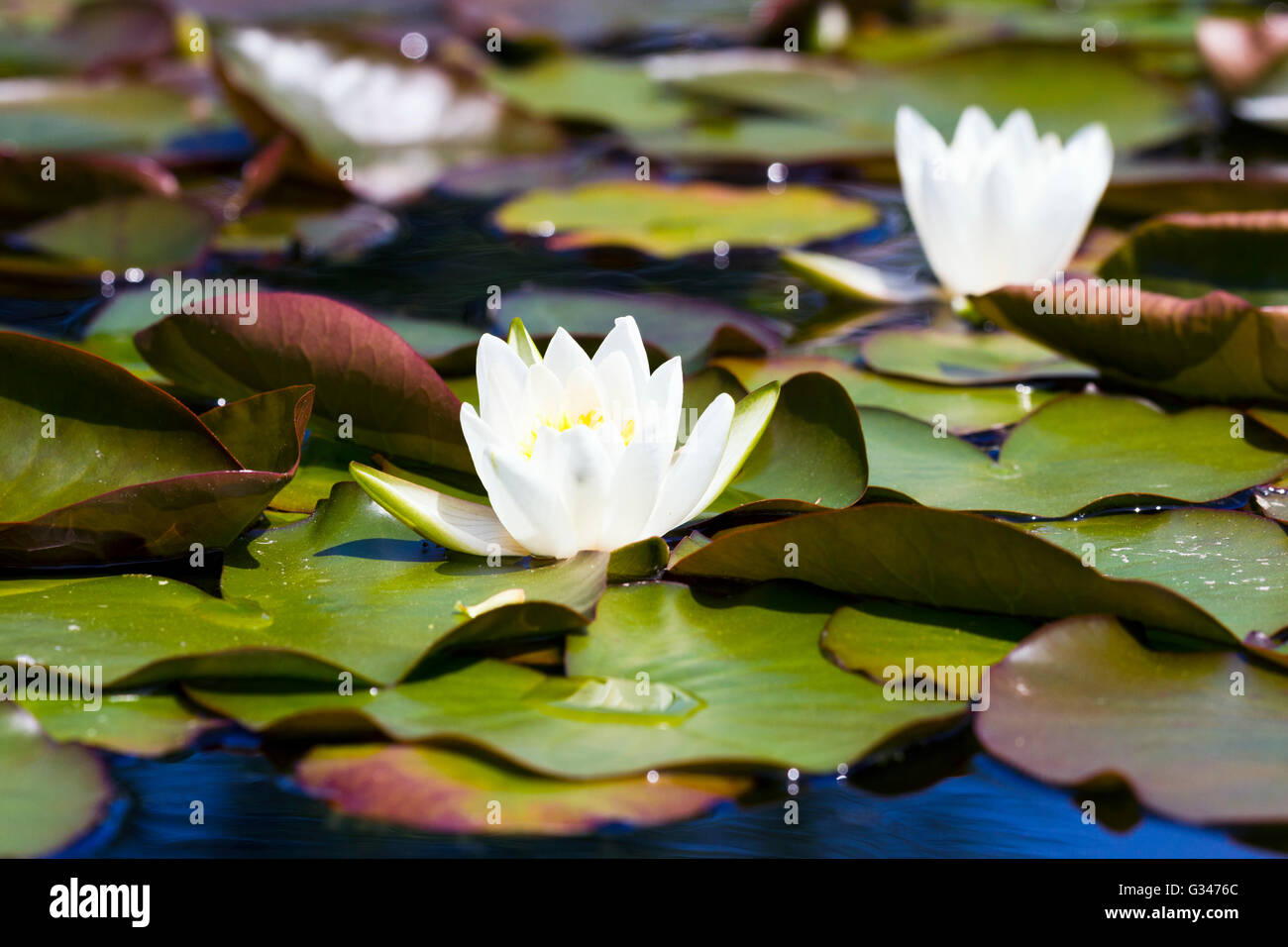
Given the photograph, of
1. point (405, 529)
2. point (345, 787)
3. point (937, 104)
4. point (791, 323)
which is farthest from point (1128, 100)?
point (345, 787)

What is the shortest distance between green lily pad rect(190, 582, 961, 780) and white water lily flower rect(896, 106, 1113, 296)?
123 cm

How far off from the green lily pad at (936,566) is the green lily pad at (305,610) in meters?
0.21

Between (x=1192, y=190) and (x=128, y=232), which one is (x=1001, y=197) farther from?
(x=128, y=232)

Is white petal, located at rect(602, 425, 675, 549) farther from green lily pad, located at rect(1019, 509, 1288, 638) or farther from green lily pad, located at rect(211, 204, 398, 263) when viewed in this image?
green lily pad, located at rect(211, 204, 398, 263)

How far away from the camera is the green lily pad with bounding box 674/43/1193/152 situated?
3840 mm

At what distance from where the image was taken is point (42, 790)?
1295 millimetres

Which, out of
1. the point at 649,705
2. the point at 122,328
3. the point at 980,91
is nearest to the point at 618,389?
the point at 649,705

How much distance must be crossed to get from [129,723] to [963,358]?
1.59 meters

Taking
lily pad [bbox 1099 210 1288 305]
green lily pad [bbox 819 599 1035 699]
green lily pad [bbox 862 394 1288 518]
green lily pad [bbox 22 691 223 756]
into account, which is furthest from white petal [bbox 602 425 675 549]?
lily pad [bbox 1099 210 1288 305]

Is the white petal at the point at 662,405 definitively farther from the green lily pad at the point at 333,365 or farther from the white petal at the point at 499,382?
the green lily pad at the point at 333,365

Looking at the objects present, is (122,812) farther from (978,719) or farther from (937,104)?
(937,104)

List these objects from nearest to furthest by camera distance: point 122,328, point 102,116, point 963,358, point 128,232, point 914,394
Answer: point 914,394
point 963,358
point 122,328
point 128,232
point 102,116

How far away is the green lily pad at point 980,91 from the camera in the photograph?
3.84 m

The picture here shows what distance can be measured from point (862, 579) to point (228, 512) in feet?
2.70
